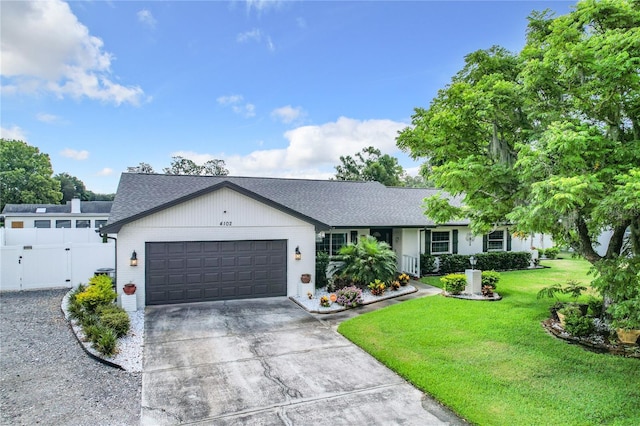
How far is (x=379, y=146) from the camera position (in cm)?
4122

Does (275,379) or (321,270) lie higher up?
(321,270)

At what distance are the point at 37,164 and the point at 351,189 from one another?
49.8 meters

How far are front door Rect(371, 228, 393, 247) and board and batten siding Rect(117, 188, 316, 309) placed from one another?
4864 millimetres

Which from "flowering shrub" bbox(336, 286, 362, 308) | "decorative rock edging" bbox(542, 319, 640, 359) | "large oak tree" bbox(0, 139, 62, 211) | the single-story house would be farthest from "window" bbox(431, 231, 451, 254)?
"large oak tree" bbox(0, 139, 62, 211)

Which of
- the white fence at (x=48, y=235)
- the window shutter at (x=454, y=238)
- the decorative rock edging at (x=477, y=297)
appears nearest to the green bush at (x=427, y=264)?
the window shutter at (x=454, y=238)

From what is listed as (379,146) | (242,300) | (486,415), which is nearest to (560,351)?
(486,415)

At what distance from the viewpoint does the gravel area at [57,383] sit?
516 cm

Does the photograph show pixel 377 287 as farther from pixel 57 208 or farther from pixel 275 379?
pixel 57 208

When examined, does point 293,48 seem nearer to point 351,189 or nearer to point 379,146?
point 351,189

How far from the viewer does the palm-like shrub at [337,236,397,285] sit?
1329cm

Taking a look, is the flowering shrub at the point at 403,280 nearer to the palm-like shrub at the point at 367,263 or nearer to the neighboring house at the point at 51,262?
the palm-like shrub at the point at 367,263

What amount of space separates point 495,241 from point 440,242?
3.45m

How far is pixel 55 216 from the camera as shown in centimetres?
3172

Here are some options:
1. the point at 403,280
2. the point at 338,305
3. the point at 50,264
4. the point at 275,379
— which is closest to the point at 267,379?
the point at 275,379
